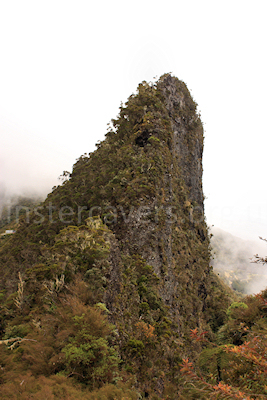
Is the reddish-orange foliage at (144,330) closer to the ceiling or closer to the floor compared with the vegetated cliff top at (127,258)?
closer to the floor

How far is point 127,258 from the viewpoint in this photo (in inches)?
648

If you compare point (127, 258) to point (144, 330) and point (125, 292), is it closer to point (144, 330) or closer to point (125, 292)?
point (125, 292)

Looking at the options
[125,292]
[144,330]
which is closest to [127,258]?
[125,292]

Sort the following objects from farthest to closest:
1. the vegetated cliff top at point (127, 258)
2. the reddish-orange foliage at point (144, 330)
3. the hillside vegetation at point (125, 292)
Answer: the reddish-orange foliage at point (144, 330) < the vegetated cliff top at point (127, 258) < the hillside vegetation at point (125, 292)

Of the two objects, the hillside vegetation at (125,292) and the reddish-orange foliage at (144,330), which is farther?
the reddish-orange foliage at (144,330)

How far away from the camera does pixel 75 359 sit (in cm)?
684

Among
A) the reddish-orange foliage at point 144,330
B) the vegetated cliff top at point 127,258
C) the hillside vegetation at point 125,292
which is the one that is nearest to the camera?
the hillside vegetation at point 125,292

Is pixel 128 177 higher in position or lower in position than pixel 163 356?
higher

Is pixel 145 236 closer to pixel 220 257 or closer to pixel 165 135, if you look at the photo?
pixel 165 135

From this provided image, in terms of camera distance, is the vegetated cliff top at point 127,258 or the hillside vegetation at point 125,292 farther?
the vegetated cliff top at point 127,258

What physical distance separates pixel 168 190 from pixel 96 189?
832 cm

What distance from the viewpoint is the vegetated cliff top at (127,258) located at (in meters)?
8.91

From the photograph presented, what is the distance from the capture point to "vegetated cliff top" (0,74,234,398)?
8.91 m

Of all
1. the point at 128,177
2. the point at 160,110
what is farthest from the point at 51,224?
the point at 160,110
